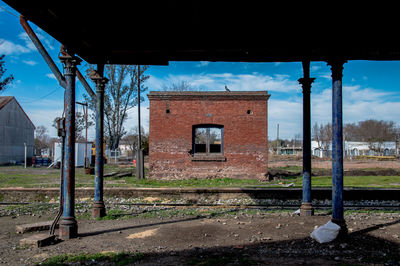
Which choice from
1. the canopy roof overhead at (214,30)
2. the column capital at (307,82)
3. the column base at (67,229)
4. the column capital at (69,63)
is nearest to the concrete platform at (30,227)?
the column base at (67,229)

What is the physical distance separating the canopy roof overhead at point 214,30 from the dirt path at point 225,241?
3.16 meters

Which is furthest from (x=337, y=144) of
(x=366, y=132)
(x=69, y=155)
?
(x=366, y=132)

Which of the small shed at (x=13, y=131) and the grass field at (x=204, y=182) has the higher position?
the small shed at (x=13, y=131)

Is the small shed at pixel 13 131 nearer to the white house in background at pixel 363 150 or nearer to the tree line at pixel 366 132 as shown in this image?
the white house in background at pixel 363 150

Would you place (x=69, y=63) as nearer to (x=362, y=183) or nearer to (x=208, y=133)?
(x=208, y=133)

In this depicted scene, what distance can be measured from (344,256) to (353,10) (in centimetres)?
359

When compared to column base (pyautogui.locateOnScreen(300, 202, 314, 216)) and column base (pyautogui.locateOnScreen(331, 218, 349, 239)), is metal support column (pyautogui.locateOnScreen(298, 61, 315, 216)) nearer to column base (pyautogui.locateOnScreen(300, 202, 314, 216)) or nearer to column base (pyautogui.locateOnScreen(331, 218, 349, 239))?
column base (pyautogui.locateOnScreen(300, 202, 314, 216))

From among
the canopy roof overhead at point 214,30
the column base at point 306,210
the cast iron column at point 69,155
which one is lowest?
the column base at point 306,210

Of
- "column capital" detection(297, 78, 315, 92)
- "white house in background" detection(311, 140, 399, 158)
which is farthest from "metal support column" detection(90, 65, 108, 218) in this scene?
"white house in background" detection(311, 140, 399, 158)

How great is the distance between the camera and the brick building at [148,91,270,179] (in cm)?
1634

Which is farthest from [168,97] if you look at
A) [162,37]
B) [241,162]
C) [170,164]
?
[162,37]

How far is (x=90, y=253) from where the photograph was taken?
439cm

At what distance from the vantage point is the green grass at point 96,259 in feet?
13.0

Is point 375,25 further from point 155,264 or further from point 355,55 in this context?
point 155,264
